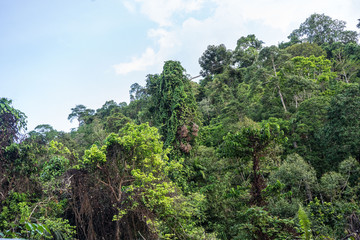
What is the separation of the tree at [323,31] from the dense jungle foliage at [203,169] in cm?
1425

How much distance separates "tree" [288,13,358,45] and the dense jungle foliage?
1425 cm

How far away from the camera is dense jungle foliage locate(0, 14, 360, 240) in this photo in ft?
23.0

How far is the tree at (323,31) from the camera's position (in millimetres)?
36969

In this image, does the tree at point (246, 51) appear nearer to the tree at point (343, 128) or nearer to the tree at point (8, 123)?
the tree at point (343, 128)

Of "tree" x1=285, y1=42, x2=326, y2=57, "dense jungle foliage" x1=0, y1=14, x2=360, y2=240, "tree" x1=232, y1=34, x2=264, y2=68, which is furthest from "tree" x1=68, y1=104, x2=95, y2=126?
"tree" x1=285, y1=42, x2=326, y2=57

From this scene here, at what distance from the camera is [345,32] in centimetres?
3706

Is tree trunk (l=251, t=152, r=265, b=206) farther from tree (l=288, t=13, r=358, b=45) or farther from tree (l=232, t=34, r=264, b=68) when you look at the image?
tree (l=288, t=13, r=358, b=45)

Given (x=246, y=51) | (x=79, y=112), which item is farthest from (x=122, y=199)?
(x=79, y=112)

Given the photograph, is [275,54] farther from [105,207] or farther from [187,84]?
[105,207]

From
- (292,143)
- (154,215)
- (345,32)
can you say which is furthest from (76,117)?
(345,32)

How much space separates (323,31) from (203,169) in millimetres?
37692

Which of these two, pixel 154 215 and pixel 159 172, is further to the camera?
pixel 159 172

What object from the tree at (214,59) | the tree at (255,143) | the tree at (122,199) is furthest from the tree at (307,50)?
the tree at (122,199)

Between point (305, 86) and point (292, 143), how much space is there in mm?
4950
